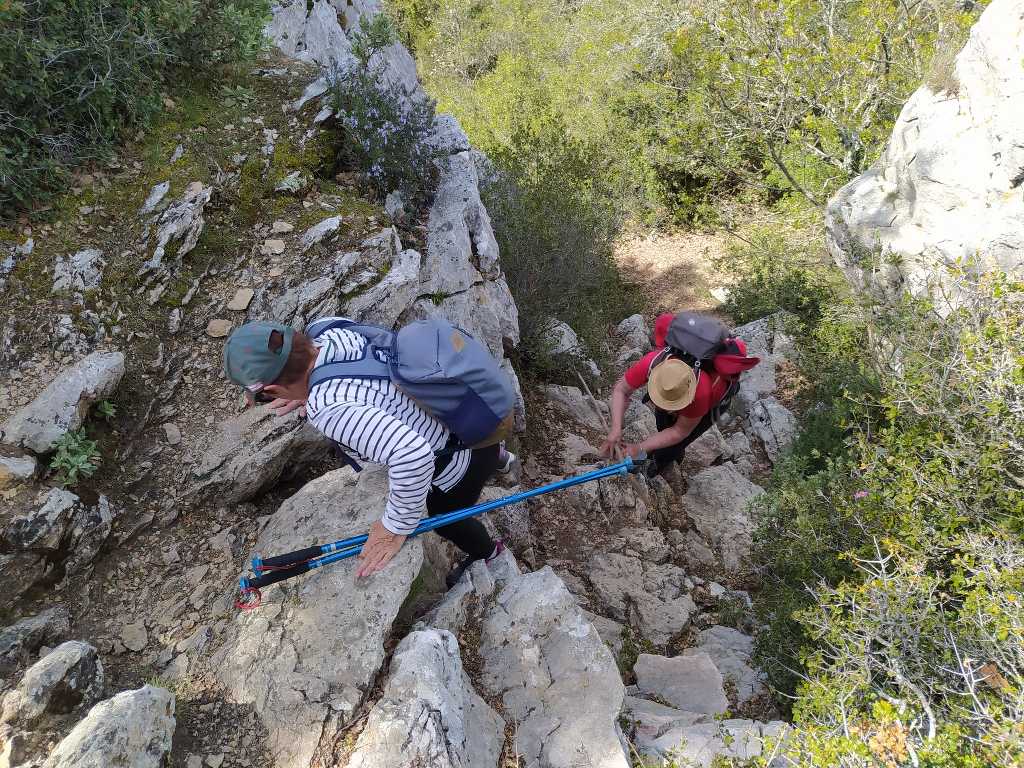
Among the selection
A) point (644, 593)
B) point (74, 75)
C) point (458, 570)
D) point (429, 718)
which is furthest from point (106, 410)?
point (644, 593)

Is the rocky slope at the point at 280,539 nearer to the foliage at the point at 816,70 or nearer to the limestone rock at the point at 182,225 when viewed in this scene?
the limestone rock at the point at 182,225

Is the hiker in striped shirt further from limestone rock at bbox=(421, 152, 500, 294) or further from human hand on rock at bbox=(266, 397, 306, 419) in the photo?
limestone rock at bbox=(421, 152, 500, 294)

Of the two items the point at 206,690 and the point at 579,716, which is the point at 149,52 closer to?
the point at 206,690

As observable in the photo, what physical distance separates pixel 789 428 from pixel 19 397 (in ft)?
25.7

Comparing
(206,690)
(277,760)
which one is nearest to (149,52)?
(206,690)

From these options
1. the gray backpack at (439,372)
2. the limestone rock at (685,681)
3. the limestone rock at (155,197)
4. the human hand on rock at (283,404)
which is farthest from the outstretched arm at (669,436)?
the limestone rock at (155,197)

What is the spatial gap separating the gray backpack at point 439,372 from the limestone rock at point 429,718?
3.67 feet

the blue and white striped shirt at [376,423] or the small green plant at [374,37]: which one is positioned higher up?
the small green plant at [374,37]

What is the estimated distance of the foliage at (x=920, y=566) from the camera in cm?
254

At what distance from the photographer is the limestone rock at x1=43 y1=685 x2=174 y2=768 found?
95.5 inches

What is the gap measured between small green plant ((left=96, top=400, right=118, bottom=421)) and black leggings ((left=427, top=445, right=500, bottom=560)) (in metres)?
2.38

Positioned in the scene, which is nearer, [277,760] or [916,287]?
[277,760]

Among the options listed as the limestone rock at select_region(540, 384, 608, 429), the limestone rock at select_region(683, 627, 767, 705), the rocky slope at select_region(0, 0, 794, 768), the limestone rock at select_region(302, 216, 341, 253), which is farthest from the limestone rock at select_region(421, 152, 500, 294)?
the limestone rock at select_region(683, 627, 767, 705)

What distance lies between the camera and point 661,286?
12.8 metres
